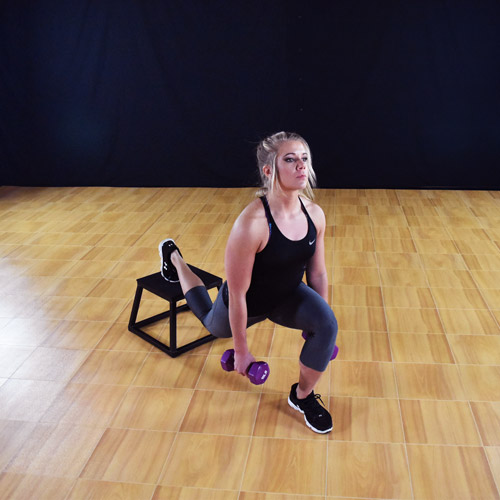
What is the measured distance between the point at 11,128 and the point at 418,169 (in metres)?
4.40

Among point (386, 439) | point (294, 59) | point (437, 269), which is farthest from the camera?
point (294, 59)

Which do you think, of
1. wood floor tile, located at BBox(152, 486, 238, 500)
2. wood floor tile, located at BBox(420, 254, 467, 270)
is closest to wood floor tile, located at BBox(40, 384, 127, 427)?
wood floor tile, located at BBox(152, 486, 238, 500)

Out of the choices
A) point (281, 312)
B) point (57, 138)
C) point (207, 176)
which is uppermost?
point (281, 312)

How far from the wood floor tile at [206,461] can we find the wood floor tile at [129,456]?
0.05 m

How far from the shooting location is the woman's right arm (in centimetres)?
225

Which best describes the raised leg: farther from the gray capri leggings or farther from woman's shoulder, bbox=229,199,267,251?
woman's shoulder, bbox=229,199,267,251

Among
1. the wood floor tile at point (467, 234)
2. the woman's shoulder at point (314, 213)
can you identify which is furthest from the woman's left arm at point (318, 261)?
the wood floor tile at point (467, 234)

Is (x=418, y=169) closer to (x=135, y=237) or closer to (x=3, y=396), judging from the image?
(x=135, y=237)

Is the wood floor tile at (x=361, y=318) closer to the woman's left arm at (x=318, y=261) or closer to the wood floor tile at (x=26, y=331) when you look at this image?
the woman's left arm at (x=318, y=261)

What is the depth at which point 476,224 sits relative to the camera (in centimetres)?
497

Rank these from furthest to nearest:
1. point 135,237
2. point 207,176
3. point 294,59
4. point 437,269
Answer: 1. point 207,176
2. point 294,59
3. point 135,237
4. point 437,269

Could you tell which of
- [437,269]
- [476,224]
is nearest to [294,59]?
[476,224]

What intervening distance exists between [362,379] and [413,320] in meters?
0.72

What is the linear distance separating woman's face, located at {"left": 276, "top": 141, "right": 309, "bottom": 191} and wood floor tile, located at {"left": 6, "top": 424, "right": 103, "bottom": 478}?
4.27 feet
